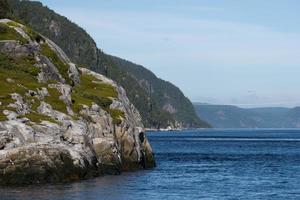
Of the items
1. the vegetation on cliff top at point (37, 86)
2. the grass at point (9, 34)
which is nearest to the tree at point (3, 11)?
the vegetation on cliff top at point (37, 86)

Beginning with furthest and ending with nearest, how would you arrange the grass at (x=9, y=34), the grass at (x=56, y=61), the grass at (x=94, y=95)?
1. the grass at (x=56, y=61)
2. the grass at (x=9, y=34)
3. the grass at (x=94, y=95)

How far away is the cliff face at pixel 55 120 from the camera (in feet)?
214

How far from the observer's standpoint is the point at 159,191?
64.6 meters

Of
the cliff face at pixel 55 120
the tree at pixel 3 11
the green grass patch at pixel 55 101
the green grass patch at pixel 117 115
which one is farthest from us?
the tree at pixel 3 11

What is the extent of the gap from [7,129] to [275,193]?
28.4 metres

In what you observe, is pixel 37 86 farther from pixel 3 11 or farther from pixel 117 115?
pixel 3 11

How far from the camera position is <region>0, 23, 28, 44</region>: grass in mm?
93875

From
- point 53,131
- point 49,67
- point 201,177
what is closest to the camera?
point 53,131

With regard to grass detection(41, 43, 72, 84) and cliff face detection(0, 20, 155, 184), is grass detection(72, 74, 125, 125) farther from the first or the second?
grass detection(41, 43, 72, 84)

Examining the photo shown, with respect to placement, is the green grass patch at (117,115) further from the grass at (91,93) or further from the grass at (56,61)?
the grass at (56,61)

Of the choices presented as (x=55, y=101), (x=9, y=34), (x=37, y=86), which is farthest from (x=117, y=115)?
(x=9, y=34)

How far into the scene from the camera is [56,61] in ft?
333

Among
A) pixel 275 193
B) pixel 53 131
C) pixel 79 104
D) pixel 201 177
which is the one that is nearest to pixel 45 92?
pixel 79 104

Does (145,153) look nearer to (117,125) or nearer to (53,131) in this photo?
(117,125)
